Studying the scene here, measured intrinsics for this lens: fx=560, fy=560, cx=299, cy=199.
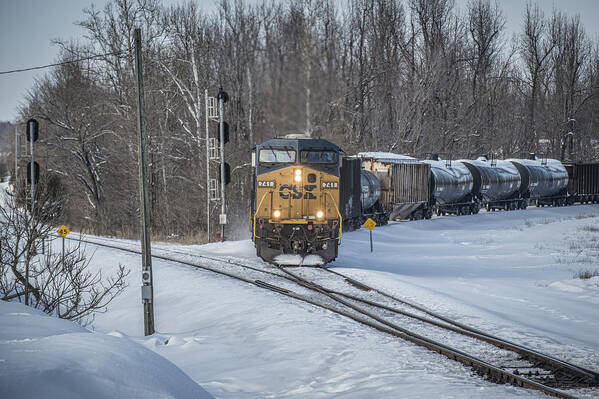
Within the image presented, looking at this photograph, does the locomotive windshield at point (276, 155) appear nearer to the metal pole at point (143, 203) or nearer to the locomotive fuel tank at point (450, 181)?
the metal pole at point (143, 203)

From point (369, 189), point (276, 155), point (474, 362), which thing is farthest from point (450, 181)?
point (474, 362)

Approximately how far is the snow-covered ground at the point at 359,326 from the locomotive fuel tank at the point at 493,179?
13.9 m

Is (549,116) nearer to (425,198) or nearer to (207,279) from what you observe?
(425,198)

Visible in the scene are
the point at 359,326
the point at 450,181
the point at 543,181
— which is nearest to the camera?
the point at 359,326

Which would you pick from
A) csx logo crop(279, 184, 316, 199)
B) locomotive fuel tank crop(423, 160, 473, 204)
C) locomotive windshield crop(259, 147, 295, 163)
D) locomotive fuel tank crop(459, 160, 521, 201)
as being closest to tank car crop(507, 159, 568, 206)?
locomotive fuel tank crop(459, 160, 521, 201)

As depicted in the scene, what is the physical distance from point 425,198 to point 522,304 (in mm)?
20178

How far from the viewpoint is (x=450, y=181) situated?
119 feet

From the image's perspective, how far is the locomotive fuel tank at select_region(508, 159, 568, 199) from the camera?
44.1 meters

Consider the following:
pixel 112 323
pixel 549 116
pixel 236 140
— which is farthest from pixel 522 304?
pixel 549 116

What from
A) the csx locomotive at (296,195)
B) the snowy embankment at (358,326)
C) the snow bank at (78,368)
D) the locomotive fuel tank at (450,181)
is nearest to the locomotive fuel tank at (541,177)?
the locomotive fuel tank at (450,181)

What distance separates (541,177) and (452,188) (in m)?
13.0

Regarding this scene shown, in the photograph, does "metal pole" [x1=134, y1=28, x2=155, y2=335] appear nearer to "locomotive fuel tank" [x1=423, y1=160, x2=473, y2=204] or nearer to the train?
the train

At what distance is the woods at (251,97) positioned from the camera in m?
13.1

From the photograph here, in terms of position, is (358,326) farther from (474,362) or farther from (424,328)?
(474,362)
